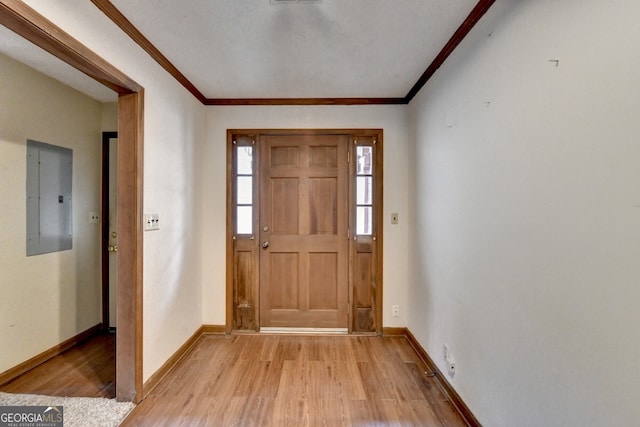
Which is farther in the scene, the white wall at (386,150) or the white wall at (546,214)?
the white wall at (386,150)

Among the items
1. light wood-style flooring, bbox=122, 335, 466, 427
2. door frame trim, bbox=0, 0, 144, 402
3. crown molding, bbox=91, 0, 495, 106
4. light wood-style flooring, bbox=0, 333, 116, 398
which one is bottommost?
light wood-style flooring, bbox=122, 335, 466, 427

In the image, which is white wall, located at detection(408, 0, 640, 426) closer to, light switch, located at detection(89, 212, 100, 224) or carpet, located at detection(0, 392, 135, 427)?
carpet, located at detection(0, 392, 135, 427)

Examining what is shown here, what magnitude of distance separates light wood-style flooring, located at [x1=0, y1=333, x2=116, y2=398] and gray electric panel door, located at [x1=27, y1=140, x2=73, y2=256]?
0.93 meters

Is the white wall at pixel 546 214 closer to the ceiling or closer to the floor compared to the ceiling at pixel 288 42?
closer to the floor

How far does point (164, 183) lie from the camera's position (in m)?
2.19

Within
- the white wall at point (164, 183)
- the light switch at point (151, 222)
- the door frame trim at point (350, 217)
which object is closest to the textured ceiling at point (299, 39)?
the white wall at point (164, 183)

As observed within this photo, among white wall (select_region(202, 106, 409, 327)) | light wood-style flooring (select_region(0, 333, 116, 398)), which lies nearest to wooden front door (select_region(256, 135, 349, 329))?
white wall (select_region(202, 106, 409, 327))

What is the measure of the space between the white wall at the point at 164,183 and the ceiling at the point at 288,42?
132 mm

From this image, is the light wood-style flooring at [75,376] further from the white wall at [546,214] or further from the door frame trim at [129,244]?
the white wall at [546,214]

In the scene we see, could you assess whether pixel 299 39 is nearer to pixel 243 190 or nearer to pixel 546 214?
pixel 243 190

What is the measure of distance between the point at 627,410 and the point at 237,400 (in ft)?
6.46

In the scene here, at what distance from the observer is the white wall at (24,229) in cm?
208

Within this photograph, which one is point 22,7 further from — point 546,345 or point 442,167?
point 546,345

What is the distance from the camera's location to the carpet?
1681 millimetres
